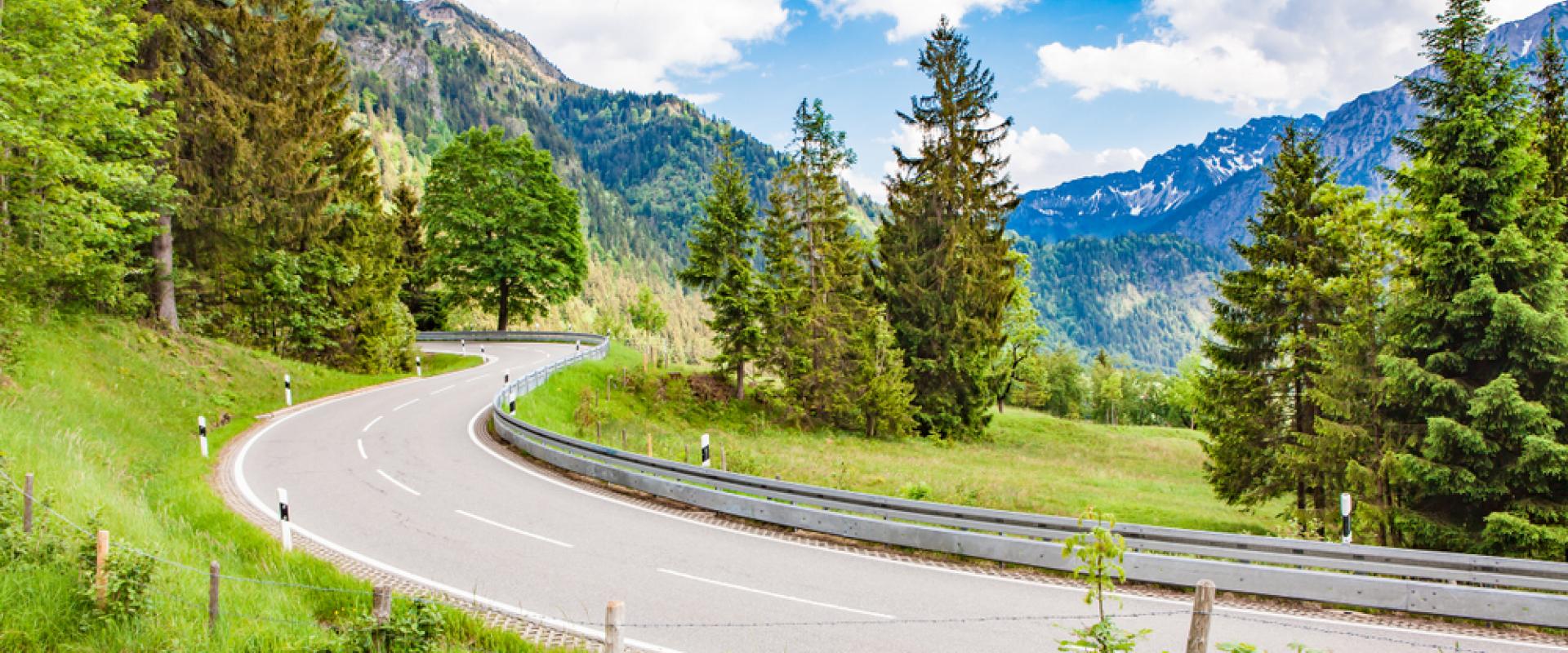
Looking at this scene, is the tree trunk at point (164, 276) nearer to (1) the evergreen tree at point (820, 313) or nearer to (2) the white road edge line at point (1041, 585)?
(2) the white road edge line at point (1041, 585)

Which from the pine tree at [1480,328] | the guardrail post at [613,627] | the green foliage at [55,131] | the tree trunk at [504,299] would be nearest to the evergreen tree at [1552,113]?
the pine tree at [1480,328]

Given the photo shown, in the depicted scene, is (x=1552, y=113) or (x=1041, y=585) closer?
(x=1041, y=585)

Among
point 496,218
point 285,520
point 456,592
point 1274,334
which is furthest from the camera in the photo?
point 496,218

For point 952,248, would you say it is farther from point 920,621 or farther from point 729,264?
point 920,621

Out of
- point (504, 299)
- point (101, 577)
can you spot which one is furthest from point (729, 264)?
point (101, 577)

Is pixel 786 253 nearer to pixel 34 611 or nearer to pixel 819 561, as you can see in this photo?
pixel 819 561

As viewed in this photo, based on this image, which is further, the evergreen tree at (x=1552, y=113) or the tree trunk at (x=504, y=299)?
the tree trunk at (x=504, y=299)

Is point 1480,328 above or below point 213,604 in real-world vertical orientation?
above

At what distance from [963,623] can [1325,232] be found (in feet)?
54.1

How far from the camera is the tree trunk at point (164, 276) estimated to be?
72.0 ft

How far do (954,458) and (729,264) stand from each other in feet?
39.6

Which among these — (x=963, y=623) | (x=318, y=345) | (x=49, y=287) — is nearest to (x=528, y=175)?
(x=318, y=345)

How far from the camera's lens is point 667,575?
9742 millimetres

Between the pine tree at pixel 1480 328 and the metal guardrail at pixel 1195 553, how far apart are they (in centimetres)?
174
